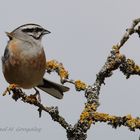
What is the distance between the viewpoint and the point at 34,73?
6859 millimetres

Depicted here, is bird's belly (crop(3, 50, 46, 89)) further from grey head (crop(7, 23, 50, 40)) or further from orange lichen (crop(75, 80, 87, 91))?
orange lichen (crop(75, 80, 87, 91))

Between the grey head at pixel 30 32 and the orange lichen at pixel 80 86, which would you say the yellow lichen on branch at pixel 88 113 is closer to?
the orange lichen at pixel 80 86

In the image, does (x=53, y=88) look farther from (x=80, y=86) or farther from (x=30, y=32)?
(x=80, y=86)

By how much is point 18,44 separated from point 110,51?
95.4 inches

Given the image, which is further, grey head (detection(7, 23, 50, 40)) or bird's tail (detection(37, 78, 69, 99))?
grey head (detection(7, 23, 50, 40))

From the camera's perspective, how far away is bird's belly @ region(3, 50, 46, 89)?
6.75m

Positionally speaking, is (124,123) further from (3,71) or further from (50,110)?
(3,71)

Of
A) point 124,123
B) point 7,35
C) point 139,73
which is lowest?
point 124,123

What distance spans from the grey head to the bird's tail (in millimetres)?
679

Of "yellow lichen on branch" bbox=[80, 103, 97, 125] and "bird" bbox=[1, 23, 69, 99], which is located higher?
"bird" bbox=[1, 23, 69, 99]

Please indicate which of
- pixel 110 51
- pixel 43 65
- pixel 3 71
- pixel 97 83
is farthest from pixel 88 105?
pixel 3 71

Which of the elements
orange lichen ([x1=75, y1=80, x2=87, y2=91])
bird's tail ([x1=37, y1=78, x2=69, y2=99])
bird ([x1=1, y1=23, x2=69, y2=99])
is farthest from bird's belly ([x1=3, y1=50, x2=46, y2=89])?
orange lichen ([x1=75, y1=80, x2=87, y2=91])

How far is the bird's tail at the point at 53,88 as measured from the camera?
6824 millimetres

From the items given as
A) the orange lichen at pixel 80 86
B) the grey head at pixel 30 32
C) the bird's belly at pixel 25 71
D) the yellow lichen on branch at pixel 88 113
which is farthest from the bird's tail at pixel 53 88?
the yellow lichen on branch at pixel 88 113
